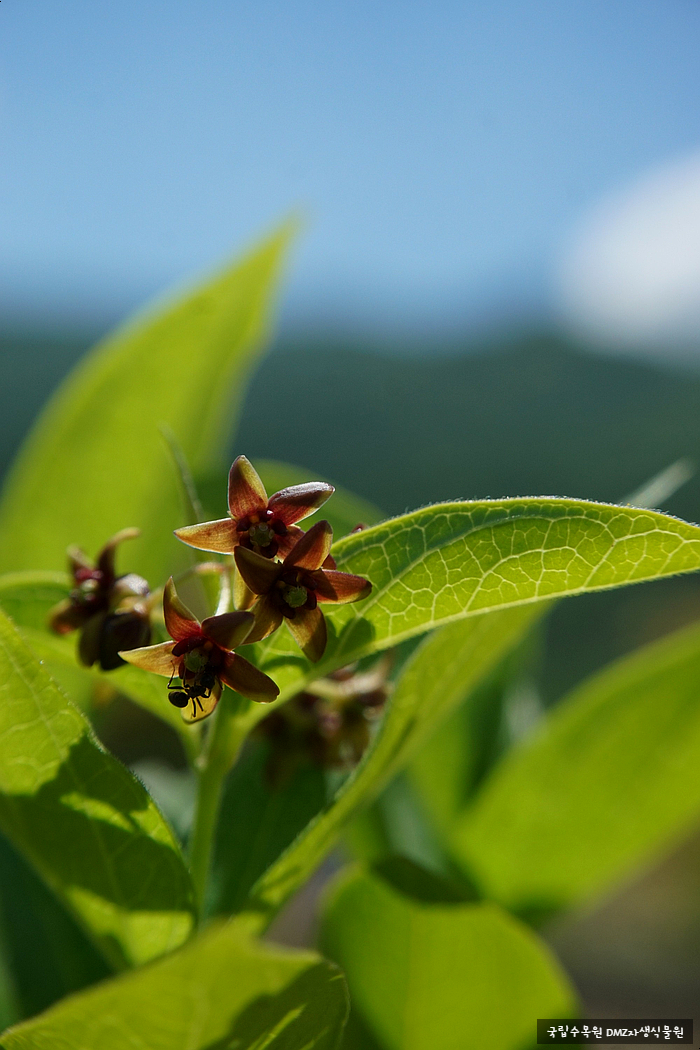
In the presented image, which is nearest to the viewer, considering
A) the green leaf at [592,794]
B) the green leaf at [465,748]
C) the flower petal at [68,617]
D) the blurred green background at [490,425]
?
the flower petal at [68,617]

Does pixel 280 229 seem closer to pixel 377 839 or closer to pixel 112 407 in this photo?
pixel 112 407

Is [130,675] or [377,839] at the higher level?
[130,675]

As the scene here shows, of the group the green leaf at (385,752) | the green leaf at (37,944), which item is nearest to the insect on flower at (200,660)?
the green leaf at (385,752)

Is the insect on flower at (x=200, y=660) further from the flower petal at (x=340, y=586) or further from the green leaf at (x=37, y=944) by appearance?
the green leaf at (x=37, y=944)

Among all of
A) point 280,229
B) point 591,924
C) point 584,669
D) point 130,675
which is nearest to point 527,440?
point 584,669

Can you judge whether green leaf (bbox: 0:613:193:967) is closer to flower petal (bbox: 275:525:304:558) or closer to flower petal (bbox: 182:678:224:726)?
flower petal (bbox: 182:678:224:726)

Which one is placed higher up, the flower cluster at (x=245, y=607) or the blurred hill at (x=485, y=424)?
the flower cluster at (x=245, y=607)
